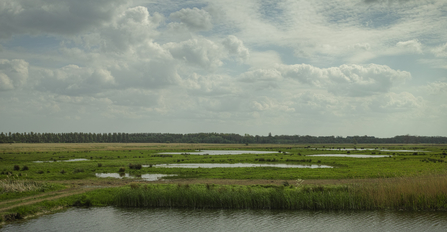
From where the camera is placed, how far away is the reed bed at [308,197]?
2845 cm

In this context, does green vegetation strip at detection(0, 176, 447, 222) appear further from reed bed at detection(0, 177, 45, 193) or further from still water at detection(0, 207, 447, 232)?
reed bed at detection(0, 177, 45, 193)

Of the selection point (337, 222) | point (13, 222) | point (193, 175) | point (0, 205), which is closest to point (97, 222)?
point (13, 222)

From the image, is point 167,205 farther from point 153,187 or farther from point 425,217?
point 425,217

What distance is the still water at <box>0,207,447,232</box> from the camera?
24.2 meters

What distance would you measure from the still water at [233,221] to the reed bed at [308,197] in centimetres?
115

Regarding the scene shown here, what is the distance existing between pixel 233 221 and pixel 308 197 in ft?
27.0

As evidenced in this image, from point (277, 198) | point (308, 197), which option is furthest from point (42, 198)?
point (308, 197)

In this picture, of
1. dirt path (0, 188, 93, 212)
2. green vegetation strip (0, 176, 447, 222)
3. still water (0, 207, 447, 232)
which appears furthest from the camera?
green vegetation strip (0, 176, 447, 222)

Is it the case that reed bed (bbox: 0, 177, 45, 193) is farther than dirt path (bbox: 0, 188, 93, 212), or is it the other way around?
reed bed (bbox: 0, 177, 45, 193)

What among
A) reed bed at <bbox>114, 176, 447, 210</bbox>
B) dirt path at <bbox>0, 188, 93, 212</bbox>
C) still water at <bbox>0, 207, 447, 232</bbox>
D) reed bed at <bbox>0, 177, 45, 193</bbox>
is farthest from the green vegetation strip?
reed bed at <bbox>0, 177, 45, 193</bbox>

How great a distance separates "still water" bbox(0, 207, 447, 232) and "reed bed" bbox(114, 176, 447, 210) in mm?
1149

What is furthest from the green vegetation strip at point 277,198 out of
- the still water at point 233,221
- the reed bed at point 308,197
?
the still water at point 233,221

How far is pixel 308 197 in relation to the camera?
29.9m

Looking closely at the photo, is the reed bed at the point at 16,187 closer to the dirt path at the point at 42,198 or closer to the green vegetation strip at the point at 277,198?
the dirt path at the point at 42,198
